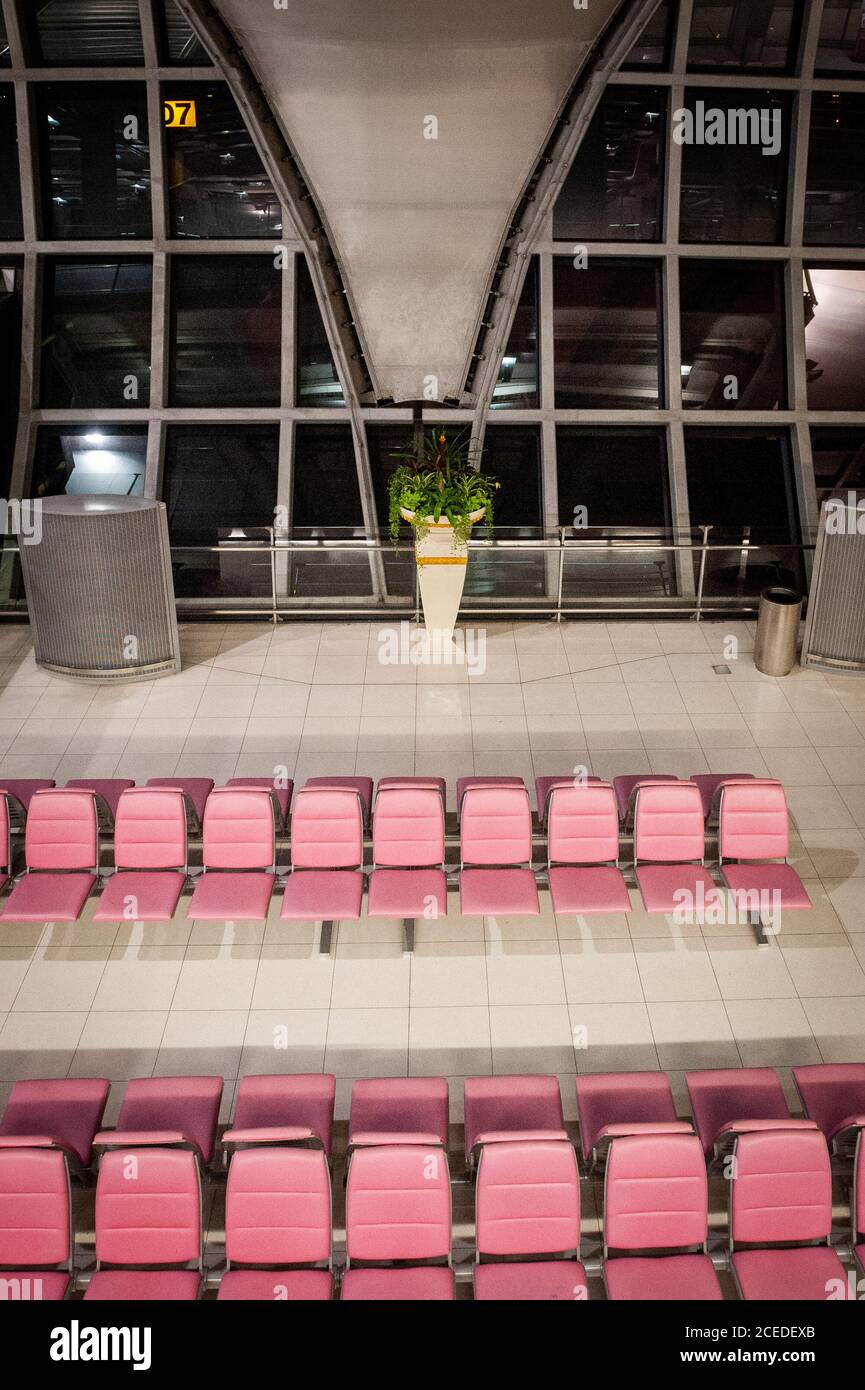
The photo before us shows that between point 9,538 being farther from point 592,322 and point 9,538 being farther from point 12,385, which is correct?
point 592,322

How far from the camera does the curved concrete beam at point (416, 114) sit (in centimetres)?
→ 594

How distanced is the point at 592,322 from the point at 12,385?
232 inches

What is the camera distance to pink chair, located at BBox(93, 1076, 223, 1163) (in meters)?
4.27

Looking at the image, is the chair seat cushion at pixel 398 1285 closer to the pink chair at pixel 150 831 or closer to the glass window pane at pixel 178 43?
the pink chair at pixel 150 831

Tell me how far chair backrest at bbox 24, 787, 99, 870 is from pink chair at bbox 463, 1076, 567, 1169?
261cm

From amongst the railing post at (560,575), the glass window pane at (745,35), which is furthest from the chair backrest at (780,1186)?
the glass window pane at (745,35)

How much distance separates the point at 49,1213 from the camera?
379cm

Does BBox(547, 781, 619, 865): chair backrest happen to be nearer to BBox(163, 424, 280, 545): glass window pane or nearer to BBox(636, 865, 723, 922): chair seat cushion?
BBox(636, 865, 723, 922): chair seat cushion

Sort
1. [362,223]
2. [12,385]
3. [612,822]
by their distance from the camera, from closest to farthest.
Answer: [612,822] → [362,223] → [12,385]

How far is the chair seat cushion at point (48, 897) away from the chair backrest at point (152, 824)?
0.89 ft

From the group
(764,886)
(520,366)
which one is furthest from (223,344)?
(764,886)
